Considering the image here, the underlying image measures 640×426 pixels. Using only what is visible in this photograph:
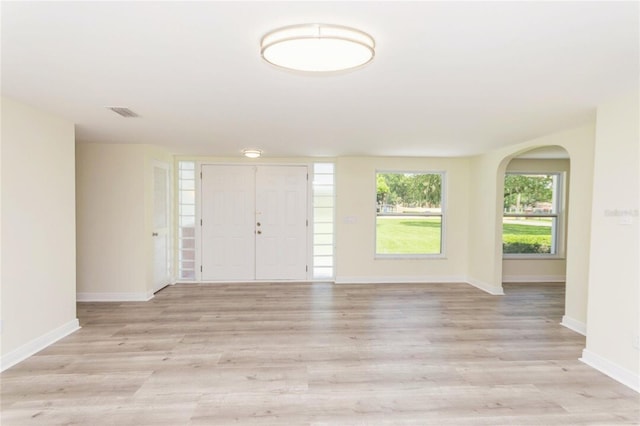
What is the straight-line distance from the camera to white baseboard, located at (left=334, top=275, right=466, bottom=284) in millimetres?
6023

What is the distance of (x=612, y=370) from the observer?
2750mm

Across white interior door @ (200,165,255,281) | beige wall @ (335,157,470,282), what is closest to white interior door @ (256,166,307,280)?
white interior door @ (200,165,255,281)

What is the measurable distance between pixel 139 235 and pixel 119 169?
97 centimetres

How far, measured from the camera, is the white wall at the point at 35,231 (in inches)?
111

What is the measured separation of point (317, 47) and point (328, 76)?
20.7 inches

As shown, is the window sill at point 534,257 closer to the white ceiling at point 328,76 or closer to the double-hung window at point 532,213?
the double-hung window at point 532,213

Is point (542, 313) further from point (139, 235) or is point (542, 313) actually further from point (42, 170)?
point (42, 170)

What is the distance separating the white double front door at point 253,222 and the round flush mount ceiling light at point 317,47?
4.30 meters

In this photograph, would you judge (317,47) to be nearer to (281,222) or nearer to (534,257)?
(281,222)

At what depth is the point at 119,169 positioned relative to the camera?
479 centimetres

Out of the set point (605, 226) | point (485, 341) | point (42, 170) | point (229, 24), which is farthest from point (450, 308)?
point (42, 170)

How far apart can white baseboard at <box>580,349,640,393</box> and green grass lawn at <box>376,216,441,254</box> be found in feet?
10.8

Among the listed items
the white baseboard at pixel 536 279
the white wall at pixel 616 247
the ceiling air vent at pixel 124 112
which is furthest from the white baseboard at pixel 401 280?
the ceiling air vent at pixel 124 112

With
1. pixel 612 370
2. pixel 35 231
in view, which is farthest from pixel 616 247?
pixel 35 231
